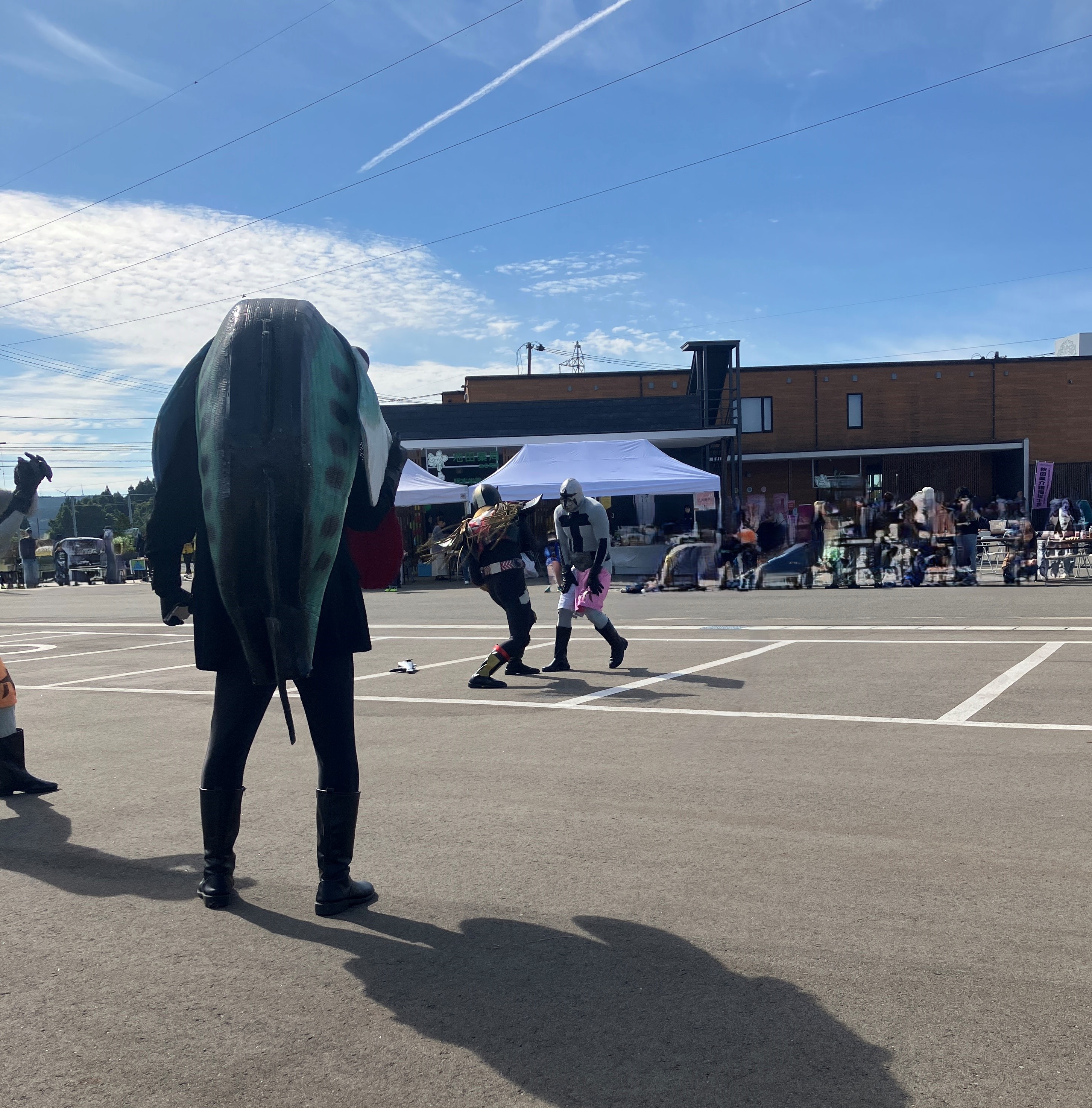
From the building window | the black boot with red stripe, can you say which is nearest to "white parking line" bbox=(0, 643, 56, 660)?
the black boot with red stripe

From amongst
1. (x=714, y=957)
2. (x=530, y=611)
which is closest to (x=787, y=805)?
(x=714, y=957)

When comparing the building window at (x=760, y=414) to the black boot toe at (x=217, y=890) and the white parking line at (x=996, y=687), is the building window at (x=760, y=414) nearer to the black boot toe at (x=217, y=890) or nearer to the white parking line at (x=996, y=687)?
the white parking line at (x=996, y=687)

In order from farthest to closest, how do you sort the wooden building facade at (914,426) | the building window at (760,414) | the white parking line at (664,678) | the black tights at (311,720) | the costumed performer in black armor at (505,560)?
the building window at (760,414), the wooden building facade at (914,426), the costumed performer in black armor at (505,560), the white parking line at (664,678), the black tights at (311,720)

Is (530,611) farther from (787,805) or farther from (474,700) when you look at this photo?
(787,805)

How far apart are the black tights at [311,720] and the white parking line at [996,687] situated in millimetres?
4421

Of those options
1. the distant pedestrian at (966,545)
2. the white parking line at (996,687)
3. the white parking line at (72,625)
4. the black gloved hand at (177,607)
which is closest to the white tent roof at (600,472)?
the distant pedestrian at (966,545)

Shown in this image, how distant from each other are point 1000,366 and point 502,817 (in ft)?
143

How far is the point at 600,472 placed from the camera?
23969 millimetres

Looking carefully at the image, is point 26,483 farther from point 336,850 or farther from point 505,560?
point 505,560

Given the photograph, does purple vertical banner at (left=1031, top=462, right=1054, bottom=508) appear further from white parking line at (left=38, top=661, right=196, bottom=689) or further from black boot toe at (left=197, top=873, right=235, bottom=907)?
black boot toe at (left=197, top=873, right=235, bottom=907)

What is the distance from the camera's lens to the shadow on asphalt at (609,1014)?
2.48m

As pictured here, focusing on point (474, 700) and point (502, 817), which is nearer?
point (502, 817)

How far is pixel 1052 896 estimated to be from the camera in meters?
3.61

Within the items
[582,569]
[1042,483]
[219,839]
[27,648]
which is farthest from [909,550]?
[1042,483]
